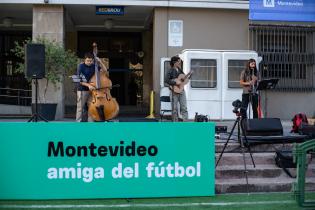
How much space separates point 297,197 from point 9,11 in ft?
42.0

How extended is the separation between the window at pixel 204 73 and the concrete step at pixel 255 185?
651cm

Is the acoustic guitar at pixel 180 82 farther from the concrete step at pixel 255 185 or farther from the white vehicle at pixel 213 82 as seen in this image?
the concrete step at pixel 255 185

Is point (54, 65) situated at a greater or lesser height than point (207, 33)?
lesser

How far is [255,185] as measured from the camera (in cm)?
764

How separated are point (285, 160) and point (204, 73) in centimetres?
627

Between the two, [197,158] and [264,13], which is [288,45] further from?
[197,158]

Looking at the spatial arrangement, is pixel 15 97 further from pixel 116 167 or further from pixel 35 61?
pixel 116 167

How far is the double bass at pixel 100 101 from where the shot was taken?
32.5 ft

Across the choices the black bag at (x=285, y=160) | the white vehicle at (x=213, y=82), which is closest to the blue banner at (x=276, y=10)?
the white vehicle at (x=213, y=82)

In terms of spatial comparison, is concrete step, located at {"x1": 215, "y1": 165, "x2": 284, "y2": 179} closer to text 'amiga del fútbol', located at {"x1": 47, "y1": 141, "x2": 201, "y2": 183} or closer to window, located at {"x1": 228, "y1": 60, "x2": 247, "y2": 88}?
text 'amiga del fútbol', located at {"x1": 47, "y1": 141, "x2": 201, "y2": 183}

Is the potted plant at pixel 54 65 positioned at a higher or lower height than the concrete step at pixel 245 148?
higher

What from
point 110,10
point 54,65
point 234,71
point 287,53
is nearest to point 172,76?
point 234,71

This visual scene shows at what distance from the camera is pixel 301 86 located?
15859 mm

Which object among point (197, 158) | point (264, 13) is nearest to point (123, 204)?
point (197, 158)
